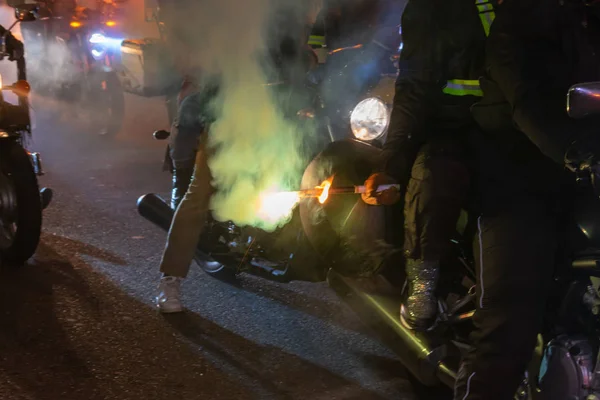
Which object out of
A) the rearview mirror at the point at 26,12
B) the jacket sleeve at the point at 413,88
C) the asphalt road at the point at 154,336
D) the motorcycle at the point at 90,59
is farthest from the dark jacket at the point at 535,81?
the motorcycle at the point at 90,59

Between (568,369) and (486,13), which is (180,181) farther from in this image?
(568,369)

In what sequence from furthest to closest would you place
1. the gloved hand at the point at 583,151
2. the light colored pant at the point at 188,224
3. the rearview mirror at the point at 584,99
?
the light colored pant at the point at 188,224, the gloved hand at the point at 583,151, the rearview mirror at the point at 584,99

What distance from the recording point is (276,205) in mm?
4117

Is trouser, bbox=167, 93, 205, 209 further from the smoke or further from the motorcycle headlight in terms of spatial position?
the motorcycle headlight

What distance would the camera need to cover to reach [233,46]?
439cm

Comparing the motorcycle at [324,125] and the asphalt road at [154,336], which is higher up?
the motorcycle at [324,125]

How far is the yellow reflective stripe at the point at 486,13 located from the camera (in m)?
2.74

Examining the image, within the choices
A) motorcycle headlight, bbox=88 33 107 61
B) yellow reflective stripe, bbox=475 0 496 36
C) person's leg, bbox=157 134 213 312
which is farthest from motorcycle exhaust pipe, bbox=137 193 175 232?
motorcycle headlight, bbox=88 33 107 61

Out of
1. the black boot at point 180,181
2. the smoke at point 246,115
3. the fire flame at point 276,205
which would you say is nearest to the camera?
the fire flame at point 276,205

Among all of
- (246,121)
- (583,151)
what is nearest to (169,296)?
(246,121)

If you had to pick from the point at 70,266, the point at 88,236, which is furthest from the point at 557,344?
the point at 88,236

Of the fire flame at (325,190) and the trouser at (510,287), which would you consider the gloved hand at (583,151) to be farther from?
the fire flame at (325,190)

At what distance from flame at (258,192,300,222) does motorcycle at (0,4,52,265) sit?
1.74 metres

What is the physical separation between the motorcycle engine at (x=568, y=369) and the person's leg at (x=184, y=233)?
7.83 feet
